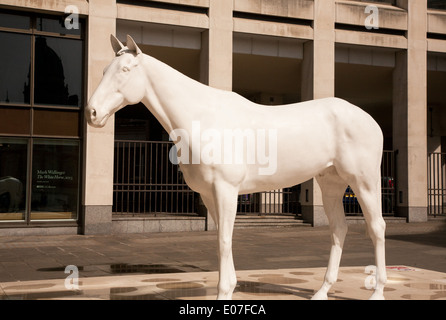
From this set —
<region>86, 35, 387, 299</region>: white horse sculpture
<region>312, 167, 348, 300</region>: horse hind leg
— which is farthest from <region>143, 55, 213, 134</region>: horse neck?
<region>312, 167, 348, 300</region>: horse hind leg

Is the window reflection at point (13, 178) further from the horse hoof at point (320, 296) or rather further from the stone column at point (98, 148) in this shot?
the horse hoof at point (320, 296)

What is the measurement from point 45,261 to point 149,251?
2.31 meters

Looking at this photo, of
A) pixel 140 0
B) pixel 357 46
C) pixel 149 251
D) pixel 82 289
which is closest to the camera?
pixel 82 289

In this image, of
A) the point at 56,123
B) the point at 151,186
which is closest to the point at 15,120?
the point at 56,123

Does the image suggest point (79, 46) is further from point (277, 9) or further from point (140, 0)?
point (277, 9)

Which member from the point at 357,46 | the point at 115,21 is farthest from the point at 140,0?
the point at 357,46

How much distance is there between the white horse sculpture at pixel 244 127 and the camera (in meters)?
4.54

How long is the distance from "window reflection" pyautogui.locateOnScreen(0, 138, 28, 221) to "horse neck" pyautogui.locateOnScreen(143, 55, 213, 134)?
10.6 metres

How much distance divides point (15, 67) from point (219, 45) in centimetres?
620

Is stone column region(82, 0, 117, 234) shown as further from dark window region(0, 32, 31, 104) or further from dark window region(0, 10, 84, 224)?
dark window region(0, 32, 31, 104)

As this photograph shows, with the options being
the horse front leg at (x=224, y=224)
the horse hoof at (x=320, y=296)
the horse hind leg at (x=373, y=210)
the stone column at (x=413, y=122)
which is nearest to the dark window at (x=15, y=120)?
the horse front leg at (x=224, y=224)

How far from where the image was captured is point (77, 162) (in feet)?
47.8

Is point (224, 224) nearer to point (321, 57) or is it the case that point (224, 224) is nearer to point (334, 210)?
point (334, 210)

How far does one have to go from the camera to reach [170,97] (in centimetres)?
474
